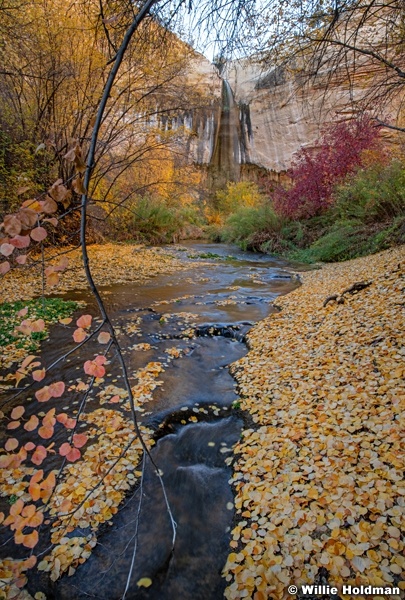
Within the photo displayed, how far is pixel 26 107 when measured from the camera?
8969 mm

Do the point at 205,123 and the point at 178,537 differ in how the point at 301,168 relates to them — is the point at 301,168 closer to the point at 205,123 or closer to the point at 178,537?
the point at 178,537

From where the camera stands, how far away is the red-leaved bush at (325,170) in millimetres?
11406

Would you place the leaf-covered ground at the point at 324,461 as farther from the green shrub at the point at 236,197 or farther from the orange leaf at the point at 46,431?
the green shrub at the point at 236,197

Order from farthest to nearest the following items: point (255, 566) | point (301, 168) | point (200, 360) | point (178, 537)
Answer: point (301, 168) → point (200, 360) → point (178, 537) → point (255, 566)

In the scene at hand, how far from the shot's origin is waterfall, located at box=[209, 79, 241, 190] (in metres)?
26.9

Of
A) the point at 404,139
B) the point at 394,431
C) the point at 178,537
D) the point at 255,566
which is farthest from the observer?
the point at 404,139

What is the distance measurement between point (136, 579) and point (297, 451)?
134cm

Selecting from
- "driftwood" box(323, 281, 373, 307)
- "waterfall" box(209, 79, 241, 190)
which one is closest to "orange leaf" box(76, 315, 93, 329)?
"driftwood" box(323, 281, 373, 307)

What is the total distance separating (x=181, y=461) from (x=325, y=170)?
39.0 ft

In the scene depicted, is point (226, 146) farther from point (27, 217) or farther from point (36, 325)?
point (27, 217)

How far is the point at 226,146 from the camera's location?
27953 mm

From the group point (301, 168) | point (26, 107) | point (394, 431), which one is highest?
point (26, 107)

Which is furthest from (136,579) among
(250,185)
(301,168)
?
(250,185)

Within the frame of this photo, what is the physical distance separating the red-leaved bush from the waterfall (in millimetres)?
15035
